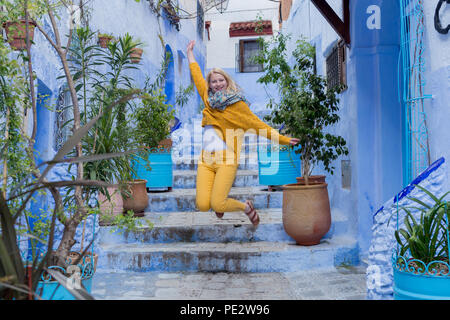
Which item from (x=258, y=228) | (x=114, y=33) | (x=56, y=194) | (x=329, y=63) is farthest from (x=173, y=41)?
(x=56, y=194)

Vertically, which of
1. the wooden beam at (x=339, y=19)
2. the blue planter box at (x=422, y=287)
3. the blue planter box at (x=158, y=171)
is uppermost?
the wooden beam at (x=339, y=19)

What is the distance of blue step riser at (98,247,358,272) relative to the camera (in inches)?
144

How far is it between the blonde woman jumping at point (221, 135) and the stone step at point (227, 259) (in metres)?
0.44

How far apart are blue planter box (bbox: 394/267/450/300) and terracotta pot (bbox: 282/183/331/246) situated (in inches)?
74.8

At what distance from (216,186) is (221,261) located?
0.70 meters

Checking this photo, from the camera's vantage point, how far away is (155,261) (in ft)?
12.2

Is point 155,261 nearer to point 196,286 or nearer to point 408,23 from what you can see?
point 196,286

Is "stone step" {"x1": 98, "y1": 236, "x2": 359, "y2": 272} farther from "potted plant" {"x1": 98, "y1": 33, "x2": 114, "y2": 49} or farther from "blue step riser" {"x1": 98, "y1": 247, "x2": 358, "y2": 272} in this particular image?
"potted plant" {"x1": 98, "y1": 33, "x2": 114, "y2": 49}

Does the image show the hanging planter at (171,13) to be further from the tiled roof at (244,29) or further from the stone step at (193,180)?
the tiled roof at (244,29)

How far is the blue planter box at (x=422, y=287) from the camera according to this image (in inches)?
68.2

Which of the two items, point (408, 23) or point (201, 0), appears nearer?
point (408, 23)

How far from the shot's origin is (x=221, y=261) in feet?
12.0

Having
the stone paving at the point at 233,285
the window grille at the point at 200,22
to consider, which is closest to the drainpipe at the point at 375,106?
the stone paving at the point at 233,285
